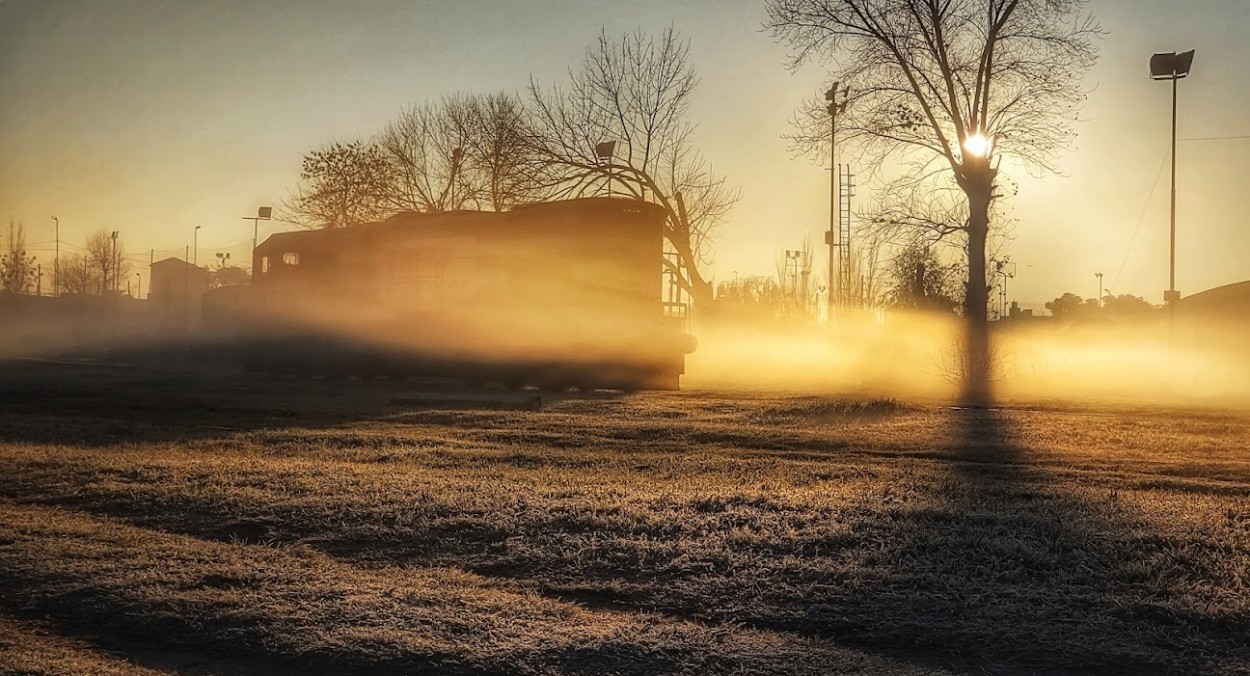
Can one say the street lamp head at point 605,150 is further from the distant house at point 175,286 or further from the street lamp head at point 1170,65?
the distant house at point 175,286

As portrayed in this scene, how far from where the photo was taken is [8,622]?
17.4 ft

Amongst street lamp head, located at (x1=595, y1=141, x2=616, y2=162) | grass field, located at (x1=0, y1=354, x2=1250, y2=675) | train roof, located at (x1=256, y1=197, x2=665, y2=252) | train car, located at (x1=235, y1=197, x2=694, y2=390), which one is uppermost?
street lamp head, located at (x1=595, y1=141, x2=616, y2=162)

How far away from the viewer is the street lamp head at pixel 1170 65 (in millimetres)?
27438

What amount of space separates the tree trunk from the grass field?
11.2 m

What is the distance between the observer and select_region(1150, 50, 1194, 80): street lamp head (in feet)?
90.0

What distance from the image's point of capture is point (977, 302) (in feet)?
79.3

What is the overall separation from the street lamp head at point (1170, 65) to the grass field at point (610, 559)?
18.9 metres

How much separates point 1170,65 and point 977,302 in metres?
10.5

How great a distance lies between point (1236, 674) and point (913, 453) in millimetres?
8387

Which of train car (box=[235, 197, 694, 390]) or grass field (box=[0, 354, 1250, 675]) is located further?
train car (box=[235, 197, 694, 390])

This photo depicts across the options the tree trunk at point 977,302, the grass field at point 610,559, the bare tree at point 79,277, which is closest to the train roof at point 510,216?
the tree trunk at point 977,302

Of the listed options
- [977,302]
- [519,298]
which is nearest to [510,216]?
[519,298]

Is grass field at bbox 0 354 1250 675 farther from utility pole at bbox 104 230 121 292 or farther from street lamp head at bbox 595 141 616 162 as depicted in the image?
utility pole at bbox 104 230 121 292

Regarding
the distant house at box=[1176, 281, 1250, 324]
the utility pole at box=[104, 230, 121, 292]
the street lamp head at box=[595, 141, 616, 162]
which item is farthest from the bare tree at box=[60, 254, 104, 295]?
the distant house at box=[1176, 281, 1250, 324]
